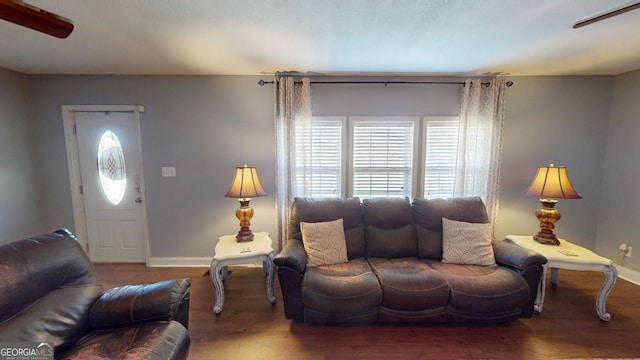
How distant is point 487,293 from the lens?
2008 mm

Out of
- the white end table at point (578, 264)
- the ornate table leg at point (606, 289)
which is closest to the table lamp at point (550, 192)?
the white end table at point (578, 264)

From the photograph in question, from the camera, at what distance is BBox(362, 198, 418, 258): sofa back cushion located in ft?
8.60

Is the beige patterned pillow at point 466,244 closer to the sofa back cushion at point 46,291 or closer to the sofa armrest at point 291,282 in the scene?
the sofa armrest at point 291,282

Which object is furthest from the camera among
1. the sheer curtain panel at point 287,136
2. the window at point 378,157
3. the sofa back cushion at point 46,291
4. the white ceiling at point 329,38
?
the window at point 378,157

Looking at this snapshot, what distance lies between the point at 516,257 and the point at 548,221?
0.72 meters

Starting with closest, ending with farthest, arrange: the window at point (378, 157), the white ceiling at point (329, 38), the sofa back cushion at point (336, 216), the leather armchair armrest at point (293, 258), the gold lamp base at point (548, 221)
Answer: the white ceiling at point (329, 38)
the leather armchair armrest at point (293, 258)
the gold lamp base at point (548, 221)
the sofa back cushion at point (336, 216)
the window at point (378, 157)

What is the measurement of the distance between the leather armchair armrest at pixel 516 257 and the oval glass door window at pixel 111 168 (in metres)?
4.35

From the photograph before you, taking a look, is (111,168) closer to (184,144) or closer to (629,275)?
(184,144)

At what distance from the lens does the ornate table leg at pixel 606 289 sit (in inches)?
83.6

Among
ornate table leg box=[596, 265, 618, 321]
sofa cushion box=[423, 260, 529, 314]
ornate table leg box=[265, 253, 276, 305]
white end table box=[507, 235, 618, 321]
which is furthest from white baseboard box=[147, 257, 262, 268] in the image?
ornate table leg box=[596, 265, 618, 321]

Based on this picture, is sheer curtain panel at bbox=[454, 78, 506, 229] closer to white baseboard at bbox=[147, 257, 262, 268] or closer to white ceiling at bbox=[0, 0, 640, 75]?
white ceiling at bbox=[0, 0, 640, 75]

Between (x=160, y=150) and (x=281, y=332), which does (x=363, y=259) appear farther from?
(x=160, y=150)

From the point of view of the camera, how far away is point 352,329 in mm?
2092

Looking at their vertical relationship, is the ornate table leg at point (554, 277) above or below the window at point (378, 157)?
below
